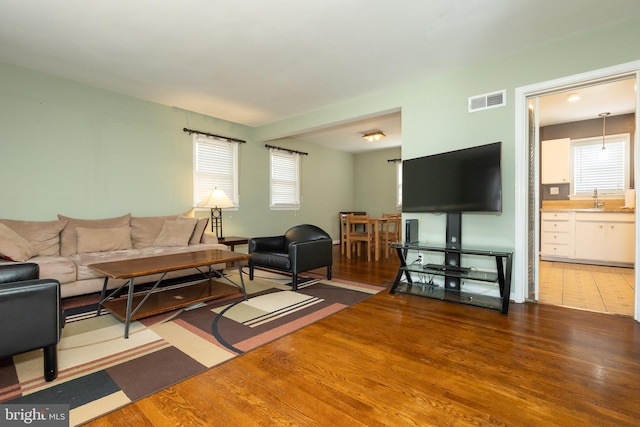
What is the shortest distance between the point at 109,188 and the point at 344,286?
3497 mm

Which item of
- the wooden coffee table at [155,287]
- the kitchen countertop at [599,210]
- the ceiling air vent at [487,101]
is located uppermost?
the ceiling air vent at [487,101]

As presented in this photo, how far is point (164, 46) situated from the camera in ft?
9.66

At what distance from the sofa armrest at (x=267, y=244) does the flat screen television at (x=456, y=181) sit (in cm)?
191

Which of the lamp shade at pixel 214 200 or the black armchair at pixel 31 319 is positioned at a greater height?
the lamp shade at pixel 214 200

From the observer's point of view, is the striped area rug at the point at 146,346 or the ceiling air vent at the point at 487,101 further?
the ceiling air vent at the point at 487,101

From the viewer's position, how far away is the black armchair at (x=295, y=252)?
3.68m

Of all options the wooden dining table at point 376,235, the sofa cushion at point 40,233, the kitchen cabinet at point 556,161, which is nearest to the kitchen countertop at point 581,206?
the kitchen cabinet at point 556,161

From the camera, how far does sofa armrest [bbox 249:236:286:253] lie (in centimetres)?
419

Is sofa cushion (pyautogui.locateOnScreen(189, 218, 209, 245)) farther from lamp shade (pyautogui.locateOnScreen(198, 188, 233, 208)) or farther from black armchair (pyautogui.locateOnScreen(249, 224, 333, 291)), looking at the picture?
black armchair (pyautogui.locateOnScreen(249, 224, 333, 291))

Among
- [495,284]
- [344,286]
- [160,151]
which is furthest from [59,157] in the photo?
[495,284]

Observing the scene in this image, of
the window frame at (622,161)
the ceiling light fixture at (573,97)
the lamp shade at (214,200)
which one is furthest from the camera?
the window frame at (622,161)

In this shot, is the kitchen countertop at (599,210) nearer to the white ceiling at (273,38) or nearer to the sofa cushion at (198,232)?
the white ceiling at (273,38)

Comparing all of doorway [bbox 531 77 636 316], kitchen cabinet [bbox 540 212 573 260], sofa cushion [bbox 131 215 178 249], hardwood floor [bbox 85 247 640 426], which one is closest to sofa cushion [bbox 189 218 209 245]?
sofa cushion [bbox 131 215 178 249]

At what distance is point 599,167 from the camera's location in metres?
5.46
